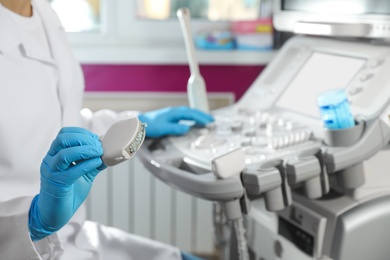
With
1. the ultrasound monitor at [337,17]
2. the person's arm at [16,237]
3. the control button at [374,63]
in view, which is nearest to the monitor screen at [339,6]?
the ultrasound monitor at [337,17]

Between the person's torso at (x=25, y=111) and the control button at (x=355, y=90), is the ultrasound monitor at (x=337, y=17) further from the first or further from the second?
the person's torso at (x=25, y=111)

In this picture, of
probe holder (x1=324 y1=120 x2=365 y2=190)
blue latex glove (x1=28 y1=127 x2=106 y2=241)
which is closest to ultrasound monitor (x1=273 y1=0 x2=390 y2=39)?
probe holder (x1=324 y1=120 x2=365 y2=190)

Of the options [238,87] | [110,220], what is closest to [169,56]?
[238,87]

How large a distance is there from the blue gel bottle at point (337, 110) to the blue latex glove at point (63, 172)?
44 cm

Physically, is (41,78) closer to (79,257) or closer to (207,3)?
(79,257)

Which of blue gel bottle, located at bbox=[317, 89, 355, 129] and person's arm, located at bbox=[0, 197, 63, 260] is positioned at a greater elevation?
blue gel bottle, located at bbox=[317, 89, 355, 129]

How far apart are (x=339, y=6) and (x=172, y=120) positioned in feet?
1.47

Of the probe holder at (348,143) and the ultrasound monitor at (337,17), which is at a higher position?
the ultrasound monitor at (337,17)

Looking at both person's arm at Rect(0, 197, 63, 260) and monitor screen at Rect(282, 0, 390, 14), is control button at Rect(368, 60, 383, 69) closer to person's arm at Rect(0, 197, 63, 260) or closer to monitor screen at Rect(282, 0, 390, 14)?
monitor screen at Rect(282, 0, 390, 14)

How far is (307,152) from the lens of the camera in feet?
3.74

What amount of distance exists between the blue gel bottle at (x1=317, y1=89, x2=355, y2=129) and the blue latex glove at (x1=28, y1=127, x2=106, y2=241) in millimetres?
435

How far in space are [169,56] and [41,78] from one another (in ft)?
3.00

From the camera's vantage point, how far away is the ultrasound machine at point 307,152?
1093 mm

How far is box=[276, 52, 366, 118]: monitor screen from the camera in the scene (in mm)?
1298
